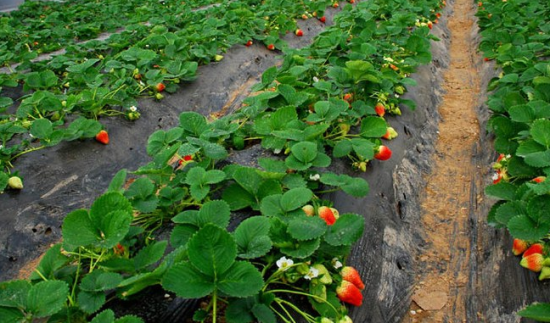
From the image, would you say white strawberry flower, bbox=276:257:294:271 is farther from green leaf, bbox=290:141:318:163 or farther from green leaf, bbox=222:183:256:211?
green leaf, bbox=290:141:318:163

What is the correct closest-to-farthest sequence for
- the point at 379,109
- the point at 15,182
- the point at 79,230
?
1. the point at 79,230
2. the point at 15,182
3. the point at 379,109

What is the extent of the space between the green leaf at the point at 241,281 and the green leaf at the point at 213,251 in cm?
3

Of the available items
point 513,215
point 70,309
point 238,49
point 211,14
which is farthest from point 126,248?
point 211,14

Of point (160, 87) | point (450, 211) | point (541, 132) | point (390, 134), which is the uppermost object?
point (541, 132)

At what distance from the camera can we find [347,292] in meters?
1.51

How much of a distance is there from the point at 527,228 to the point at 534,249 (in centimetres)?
14

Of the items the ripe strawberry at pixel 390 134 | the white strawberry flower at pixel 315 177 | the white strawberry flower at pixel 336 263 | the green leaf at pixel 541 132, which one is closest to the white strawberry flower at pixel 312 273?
the white strawberry flower at pixel 336 263

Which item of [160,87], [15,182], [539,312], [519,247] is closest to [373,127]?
[519,247]

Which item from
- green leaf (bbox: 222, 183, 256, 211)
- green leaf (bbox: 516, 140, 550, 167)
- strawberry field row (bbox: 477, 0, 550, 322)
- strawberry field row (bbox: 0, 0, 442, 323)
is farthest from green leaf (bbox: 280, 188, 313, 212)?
green leaf (bbox: 516, 140, 550, 167)

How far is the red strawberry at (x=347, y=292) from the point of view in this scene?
152cm

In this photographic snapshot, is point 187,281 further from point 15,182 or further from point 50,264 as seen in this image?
point 15,182

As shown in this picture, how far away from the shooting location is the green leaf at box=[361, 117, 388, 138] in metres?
2.32

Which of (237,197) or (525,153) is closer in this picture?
(237,197)

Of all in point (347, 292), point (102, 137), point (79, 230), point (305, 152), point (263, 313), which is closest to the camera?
point (263, 313)
